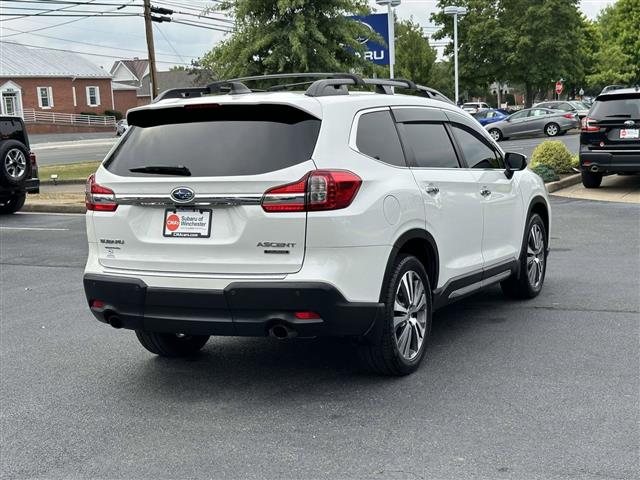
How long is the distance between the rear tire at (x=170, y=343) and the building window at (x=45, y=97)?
2826 inches

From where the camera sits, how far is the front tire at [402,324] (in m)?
5.14

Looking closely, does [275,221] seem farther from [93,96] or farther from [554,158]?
[93,96]

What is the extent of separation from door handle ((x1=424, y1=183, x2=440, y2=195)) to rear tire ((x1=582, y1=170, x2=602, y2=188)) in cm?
1121

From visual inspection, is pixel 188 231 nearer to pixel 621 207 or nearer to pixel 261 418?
pixel 261 418

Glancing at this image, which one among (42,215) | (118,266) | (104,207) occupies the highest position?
(104,207)

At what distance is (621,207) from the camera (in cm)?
1398

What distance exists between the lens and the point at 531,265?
24.9 ft

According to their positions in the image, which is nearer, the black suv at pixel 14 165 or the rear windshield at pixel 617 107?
the rear windshield at pixel 617 107

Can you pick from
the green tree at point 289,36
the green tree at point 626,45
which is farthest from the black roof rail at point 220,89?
the green tree at point 626,45

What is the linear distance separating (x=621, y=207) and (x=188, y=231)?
422 inches

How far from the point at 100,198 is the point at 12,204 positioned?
40.0 ft

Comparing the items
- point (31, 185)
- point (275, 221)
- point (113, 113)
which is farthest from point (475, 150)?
point (113, 113)

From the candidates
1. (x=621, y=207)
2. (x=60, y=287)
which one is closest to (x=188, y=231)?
Result: (x=60, y=287)

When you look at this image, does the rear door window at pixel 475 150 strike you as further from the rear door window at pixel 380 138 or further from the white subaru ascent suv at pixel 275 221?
the rear door window at pixel 380 138
